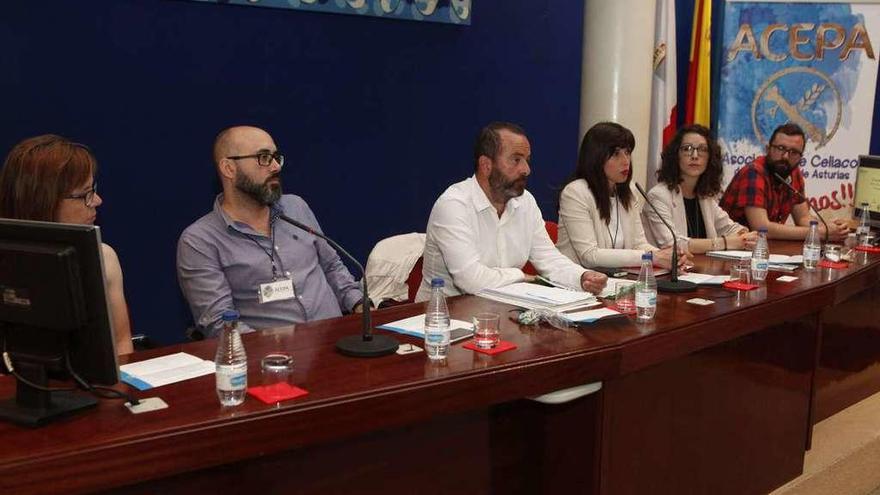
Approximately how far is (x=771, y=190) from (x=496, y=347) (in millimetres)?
2756

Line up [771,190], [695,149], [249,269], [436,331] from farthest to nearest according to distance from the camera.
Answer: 1. [771,190]
2. [695,149]
3. [249,269]
4. [436,331]

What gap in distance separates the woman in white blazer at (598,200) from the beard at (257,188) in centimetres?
130

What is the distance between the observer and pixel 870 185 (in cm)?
387

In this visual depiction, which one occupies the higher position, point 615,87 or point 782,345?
point 615,87

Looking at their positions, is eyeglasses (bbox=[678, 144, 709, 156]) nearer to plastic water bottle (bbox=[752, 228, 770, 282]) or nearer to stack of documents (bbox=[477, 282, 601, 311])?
plastic water bottle (bbox=[752, 228, 770, 282])

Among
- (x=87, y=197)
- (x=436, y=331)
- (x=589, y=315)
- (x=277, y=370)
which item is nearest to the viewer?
(x=277, y=370)

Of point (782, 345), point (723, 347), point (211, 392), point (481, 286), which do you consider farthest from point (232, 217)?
point (782, 345)

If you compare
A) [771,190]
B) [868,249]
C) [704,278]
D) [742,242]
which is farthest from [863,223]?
[704,278]

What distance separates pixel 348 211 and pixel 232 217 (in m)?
1.69

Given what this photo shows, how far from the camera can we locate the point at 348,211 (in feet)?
13.8

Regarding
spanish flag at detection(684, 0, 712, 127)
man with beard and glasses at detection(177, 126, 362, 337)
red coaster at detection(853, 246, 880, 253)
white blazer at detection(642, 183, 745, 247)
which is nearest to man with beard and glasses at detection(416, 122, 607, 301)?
man with beard and glasses at detection(177, 126, 362, 337)

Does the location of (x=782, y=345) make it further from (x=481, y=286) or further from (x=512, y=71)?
(x=512, y=71)

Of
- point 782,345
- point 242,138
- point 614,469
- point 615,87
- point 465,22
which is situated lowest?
point 614,469

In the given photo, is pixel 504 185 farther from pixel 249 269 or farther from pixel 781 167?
pixel 781 167
